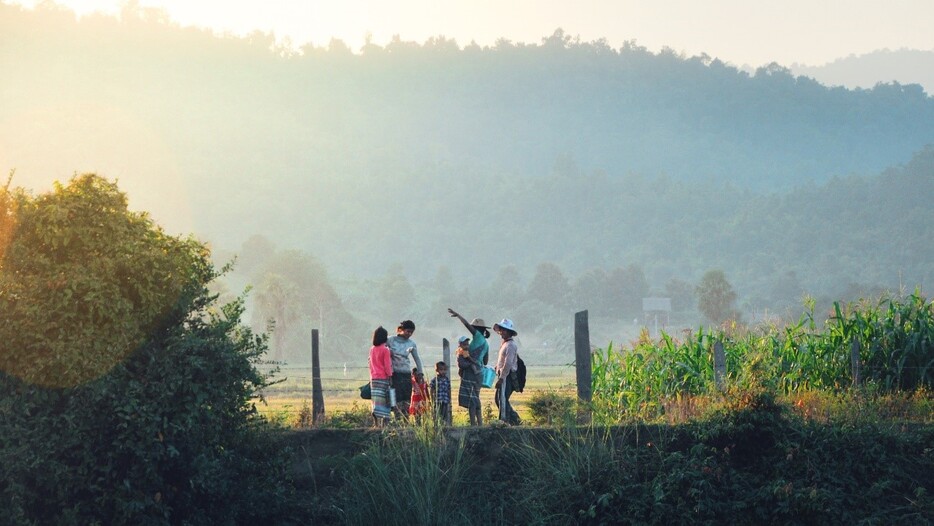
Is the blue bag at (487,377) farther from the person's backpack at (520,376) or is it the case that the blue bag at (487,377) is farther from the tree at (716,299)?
the tree at (716,299)

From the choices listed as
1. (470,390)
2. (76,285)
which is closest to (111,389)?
(76,285)

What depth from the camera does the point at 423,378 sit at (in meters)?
17.7

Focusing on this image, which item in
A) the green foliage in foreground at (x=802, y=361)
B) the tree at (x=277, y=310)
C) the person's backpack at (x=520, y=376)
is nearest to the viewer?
the green foliage in foreground at (x=802, y=361)

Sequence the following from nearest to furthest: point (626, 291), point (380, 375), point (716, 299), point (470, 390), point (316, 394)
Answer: point (380, 375)
point (470, 390)
point (316, 394)
point (716, 299)
point (626, 291)

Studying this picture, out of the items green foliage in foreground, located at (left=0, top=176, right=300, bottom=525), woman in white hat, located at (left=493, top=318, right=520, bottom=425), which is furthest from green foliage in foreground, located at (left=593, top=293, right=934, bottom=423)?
green foliage in foreground, located at (left=0, top=176, right=300, bottom=525)

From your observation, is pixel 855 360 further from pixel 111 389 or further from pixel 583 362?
pixel 111 389

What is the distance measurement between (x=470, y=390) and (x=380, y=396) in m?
Result: 1.51

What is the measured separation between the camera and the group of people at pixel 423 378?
674 inches

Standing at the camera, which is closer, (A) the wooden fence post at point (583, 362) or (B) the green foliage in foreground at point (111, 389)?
(B) the green foliage in foreground at point (111, 389)

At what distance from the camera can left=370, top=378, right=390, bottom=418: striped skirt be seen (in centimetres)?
1709

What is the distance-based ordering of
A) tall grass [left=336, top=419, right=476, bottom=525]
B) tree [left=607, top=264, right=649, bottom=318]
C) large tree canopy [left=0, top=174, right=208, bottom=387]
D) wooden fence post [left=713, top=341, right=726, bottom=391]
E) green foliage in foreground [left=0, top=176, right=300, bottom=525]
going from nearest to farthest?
1. green foliage in foreground [left=0, top=176, right=300, bottom=525]
2. large tree canopy [left=0, top=174, right=208, bottom=387]
3. tall grass [left=336, top=419, right=476, bottom=525]
4. wooden fence post [left=713, top=341, right=726, bottom=391]
5. tree [left=607, top=264, right=649, bottom=318]

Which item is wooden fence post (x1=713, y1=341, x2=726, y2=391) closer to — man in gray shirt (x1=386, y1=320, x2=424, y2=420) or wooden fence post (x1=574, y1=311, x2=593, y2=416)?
wooden fence post (x1=574, y1=311, x2=593, y2=416)

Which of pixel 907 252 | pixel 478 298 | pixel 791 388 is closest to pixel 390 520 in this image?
pixel 791 388

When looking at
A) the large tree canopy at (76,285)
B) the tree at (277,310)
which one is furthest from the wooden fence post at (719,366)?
the tree at (277,310)
